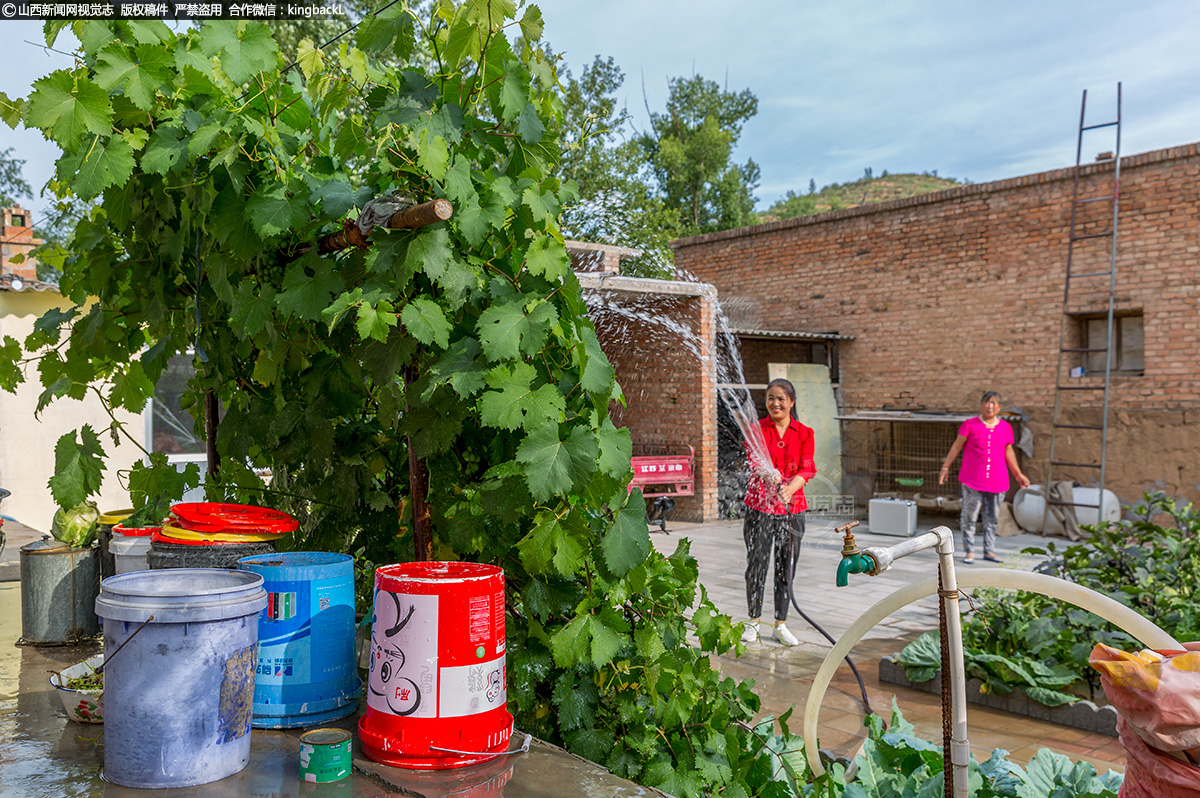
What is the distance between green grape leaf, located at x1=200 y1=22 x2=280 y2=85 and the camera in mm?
2486

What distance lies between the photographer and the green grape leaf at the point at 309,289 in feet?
7.83

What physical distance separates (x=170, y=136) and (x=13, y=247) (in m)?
12.8

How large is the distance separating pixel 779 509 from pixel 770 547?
1.07 feet

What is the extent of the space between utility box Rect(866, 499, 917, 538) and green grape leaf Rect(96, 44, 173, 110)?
11777 millimetres

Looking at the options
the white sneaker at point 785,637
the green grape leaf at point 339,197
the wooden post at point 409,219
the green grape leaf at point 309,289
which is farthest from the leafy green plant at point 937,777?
the white sneaker at point 785,637

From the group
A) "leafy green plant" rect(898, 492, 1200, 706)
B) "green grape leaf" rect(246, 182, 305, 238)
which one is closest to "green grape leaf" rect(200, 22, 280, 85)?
"green grape leaf" rect(246, 182, 305, 238)

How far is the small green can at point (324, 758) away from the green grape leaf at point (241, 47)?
5.86 ft

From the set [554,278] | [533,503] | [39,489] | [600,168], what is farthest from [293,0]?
[600,168]

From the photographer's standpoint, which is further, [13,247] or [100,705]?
[13,247]

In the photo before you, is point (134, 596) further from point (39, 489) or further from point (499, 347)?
point (39, 489)

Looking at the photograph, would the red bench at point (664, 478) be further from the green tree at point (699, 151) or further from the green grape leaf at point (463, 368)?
the green tree at point (699, 151)

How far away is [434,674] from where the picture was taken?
6.55ft

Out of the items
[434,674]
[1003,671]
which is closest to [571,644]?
[434,674]

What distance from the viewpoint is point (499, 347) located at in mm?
2102
